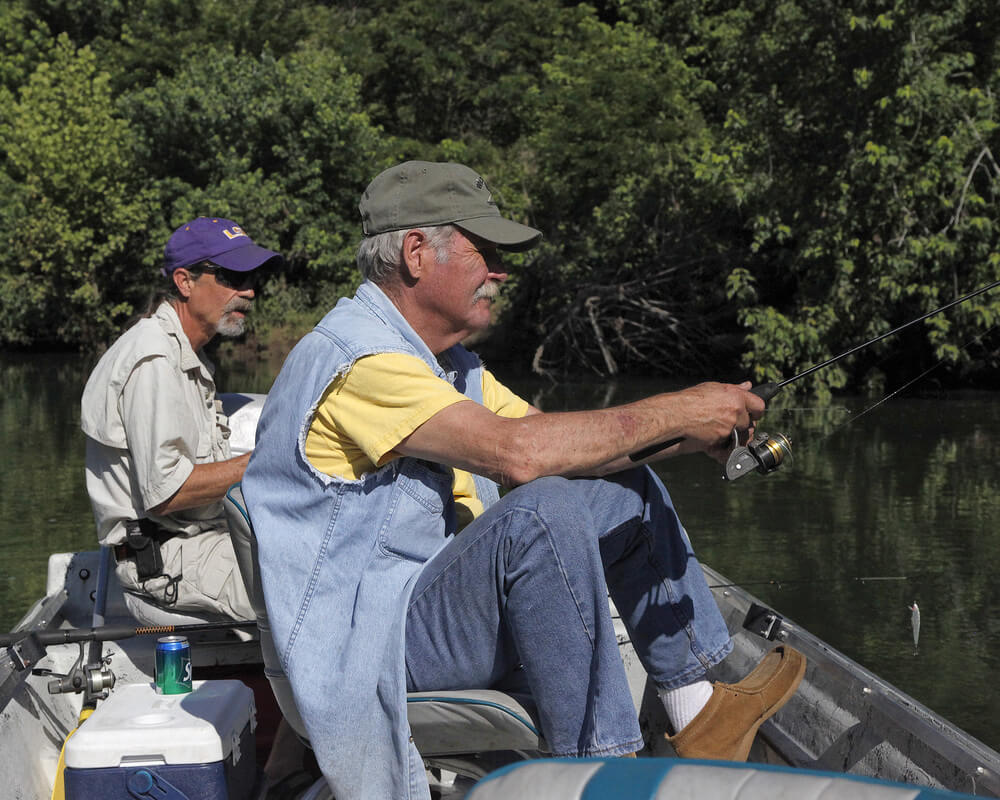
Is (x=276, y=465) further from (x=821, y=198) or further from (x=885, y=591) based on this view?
(x=821, y=198)

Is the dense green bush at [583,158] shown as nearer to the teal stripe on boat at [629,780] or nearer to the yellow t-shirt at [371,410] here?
the yellow t-shirt at [371,410]

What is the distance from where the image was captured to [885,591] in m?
7.71

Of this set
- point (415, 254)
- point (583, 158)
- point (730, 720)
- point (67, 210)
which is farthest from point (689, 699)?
point (67, 210)

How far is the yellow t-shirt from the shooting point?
2.25 metres

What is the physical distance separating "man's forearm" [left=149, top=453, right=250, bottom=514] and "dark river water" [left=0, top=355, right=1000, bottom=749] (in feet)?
5.89

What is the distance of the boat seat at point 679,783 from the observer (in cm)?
132

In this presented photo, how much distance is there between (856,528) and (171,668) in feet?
23.4

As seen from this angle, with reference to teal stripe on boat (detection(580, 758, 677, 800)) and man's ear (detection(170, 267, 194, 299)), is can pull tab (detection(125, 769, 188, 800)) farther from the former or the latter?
man's ear (detection(170, 267, 194, 299))

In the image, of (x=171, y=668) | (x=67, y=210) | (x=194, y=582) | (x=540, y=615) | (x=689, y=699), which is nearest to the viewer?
(x=540, y=615)

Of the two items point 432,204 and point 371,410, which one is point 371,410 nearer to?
point 371,410

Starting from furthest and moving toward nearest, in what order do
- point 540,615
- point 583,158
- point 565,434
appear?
point 583,158, point 565,434, point 540,615

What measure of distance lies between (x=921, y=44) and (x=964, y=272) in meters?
2.50

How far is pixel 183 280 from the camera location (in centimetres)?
365

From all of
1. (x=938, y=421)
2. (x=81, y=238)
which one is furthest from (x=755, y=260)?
(x=81, y=238)
